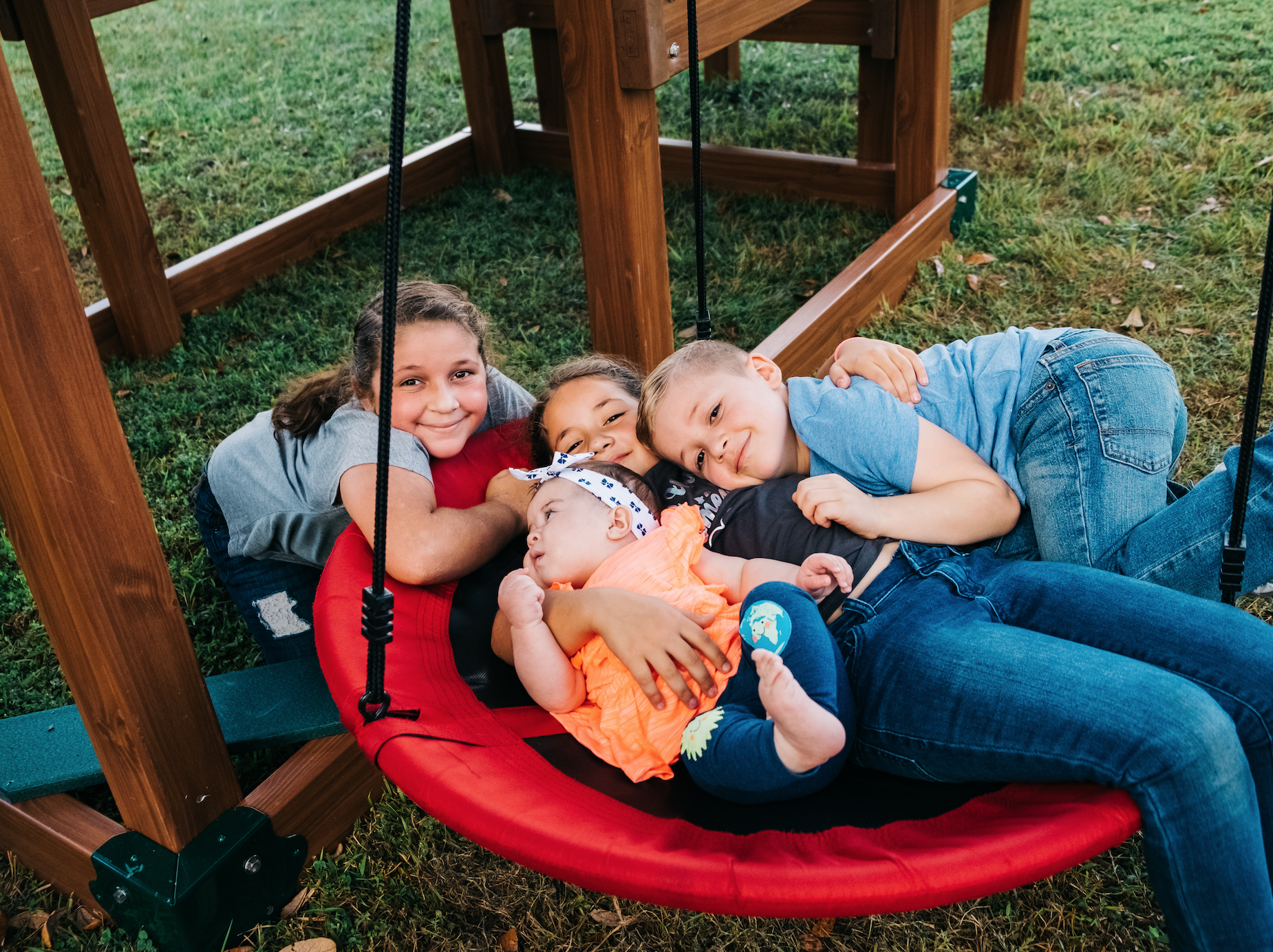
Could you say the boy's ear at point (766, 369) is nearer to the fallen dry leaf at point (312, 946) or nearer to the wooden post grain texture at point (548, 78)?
the fallen dry leaf at point (312, 946)

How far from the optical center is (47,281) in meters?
1.39

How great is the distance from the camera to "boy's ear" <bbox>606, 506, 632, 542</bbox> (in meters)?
1.81

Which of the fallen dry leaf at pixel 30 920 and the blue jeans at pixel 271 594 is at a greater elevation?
the blue jeans at pixel 271 594

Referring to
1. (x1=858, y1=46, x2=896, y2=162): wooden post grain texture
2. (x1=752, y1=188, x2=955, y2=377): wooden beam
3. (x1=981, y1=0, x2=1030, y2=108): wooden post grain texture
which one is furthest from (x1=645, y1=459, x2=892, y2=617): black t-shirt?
(x1=981, y1=0, x2=1030, y2=108): wooden post grain texture

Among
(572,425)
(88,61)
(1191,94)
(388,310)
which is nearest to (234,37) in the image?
(88,61)

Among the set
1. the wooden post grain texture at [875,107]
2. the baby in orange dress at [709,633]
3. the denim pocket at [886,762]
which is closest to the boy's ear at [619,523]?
the baby in orange dress at [709,633]

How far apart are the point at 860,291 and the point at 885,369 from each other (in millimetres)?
1751

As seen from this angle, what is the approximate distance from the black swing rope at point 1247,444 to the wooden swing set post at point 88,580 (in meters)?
1.54

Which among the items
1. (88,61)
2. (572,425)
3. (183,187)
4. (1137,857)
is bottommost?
(1137,857)

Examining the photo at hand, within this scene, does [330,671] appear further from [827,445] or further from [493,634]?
[827,445]

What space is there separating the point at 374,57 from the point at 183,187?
249 centimetres

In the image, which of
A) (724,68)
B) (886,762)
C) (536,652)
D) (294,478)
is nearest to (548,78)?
(724,68)

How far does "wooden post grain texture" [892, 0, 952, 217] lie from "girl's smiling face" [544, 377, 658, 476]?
249 cm

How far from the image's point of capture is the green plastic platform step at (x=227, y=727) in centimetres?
198
